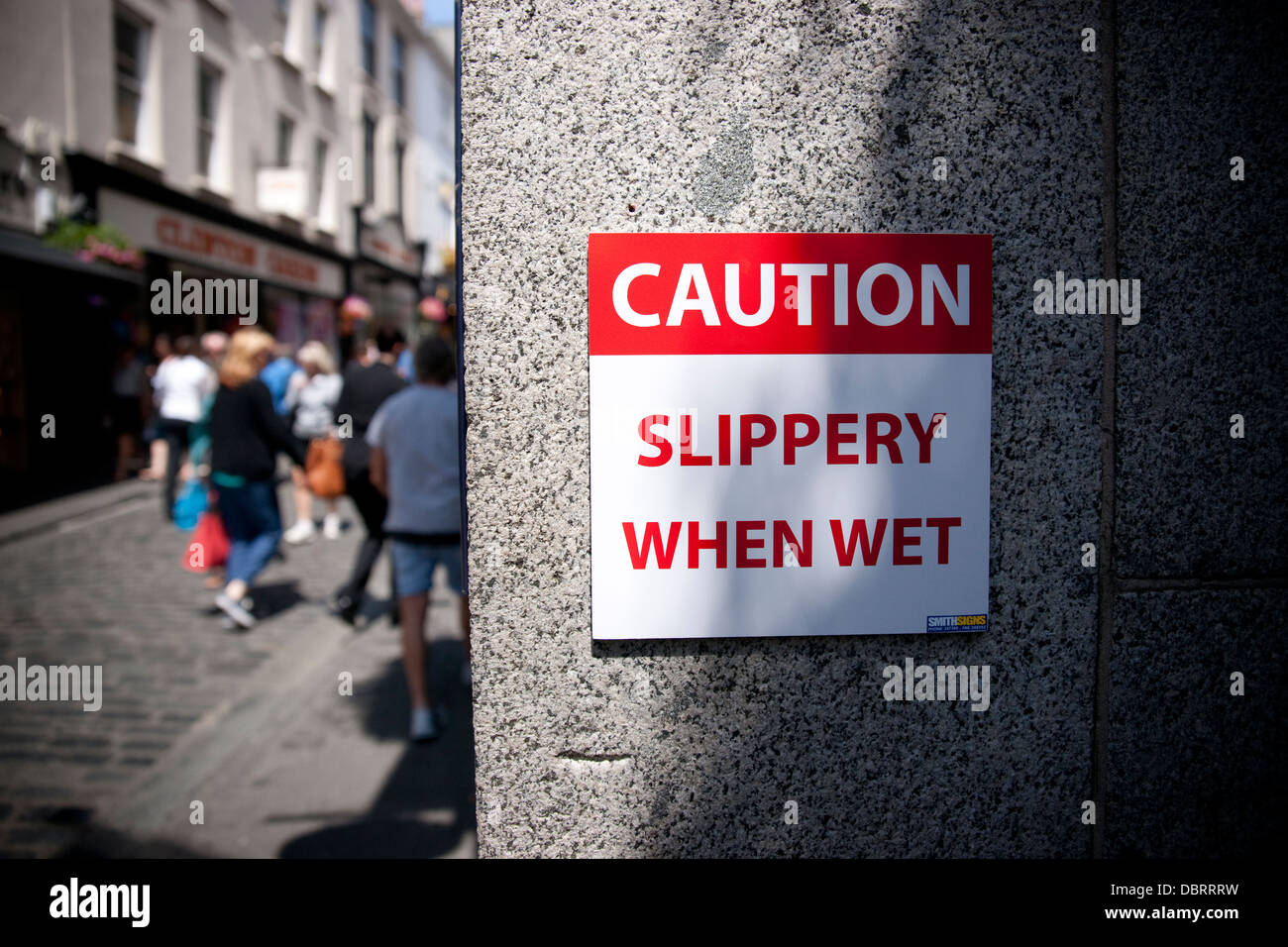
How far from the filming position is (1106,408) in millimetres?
1823

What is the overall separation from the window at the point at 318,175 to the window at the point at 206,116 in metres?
4.06

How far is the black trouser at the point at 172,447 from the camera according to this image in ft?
30.0

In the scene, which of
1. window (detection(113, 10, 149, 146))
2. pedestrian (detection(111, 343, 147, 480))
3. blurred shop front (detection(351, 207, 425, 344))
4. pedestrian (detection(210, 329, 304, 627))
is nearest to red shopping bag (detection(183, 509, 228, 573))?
pedestrian (detection(210, 329, 304, 627))

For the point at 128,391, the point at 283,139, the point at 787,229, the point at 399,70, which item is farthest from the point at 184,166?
the point at 787,229

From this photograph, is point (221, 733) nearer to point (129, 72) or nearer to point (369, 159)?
point (129, 72)

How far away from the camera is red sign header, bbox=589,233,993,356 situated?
5.57ft

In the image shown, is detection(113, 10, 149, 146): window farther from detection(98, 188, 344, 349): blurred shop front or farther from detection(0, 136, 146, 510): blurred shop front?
detection(0, 136, 146, 510): blurred shop front

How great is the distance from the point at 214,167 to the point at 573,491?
17.5 m

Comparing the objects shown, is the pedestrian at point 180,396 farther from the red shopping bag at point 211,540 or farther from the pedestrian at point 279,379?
the red shopping bag at point 211,540

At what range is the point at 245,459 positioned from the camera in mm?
5777

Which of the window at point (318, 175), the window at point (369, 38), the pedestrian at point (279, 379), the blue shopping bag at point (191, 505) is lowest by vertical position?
the blue shopping bag at point (191, 505)

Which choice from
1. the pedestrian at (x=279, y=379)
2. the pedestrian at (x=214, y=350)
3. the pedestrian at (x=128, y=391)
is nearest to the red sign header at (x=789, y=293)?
the pedestrian at (x=279, y=379)

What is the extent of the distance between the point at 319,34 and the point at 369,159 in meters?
4.04
